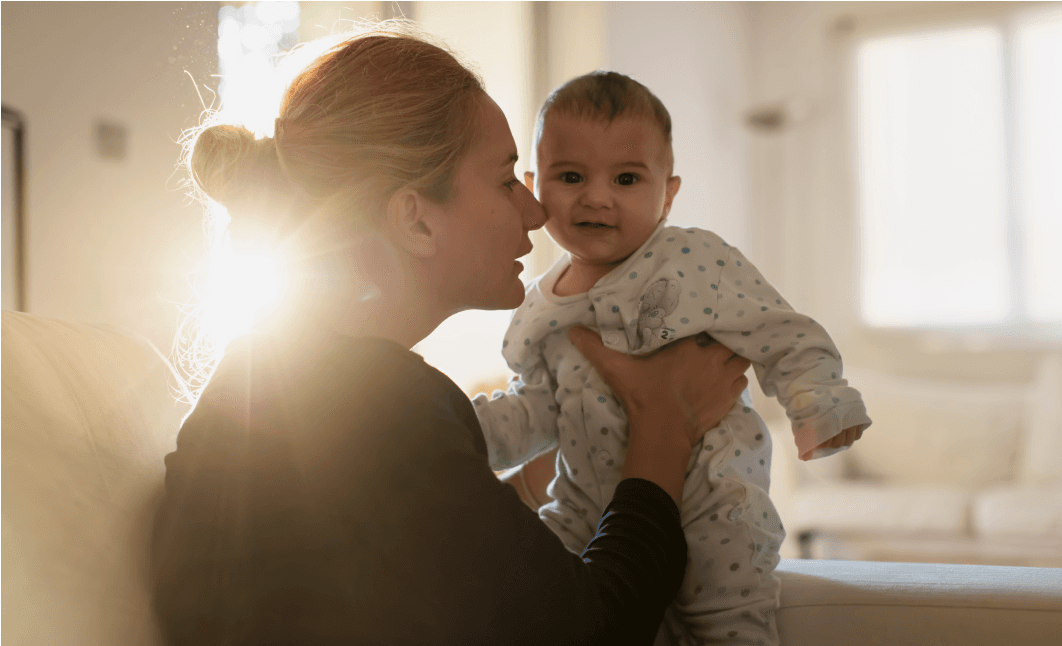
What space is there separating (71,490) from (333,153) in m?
0.40

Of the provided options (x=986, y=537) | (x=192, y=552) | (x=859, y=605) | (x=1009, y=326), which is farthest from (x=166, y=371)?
(x=1009, y=326)

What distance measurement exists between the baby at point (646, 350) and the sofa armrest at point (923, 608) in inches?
2.1

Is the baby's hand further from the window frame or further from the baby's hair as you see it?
the window frame

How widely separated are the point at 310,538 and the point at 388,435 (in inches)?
4.1

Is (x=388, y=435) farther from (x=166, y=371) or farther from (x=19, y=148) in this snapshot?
(x=19, y=148)

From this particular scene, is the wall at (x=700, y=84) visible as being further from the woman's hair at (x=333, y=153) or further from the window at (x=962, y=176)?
the woman's hair at (x=333, y=153)

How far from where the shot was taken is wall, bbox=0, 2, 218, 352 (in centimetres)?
141

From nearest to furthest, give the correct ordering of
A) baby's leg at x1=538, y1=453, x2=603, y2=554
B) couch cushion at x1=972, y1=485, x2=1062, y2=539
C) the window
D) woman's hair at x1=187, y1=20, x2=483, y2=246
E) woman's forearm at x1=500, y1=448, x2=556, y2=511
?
woman's hair at x1=187, y1=20, x2=483, y2=246 → baby's leg at x1=538, y1=453, x2=603, y2=554 → woman's forearm at x1=500, y1=448, x2=556, y2=511 → couch cushion at x1=972, y1=485, x2=1062, y2=539 → the window

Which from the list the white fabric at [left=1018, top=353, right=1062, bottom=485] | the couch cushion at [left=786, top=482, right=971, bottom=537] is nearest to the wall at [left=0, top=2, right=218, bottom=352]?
the couch cushion at [left=786, top=482, right=971, bottom=537]

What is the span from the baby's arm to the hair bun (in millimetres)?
462

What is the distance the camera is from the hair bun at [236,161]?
845 millimetres

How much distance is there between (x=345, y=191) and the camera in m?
0.84

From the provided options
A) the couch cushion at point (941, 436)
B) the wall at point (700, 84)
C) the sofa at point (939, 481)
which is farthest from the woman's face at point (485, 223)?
the couch cushion at point (941, 436)

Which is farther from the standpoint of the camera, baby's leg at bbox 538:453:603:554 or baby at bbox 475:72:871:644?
baby's leg at bbox 538:453:603:554
